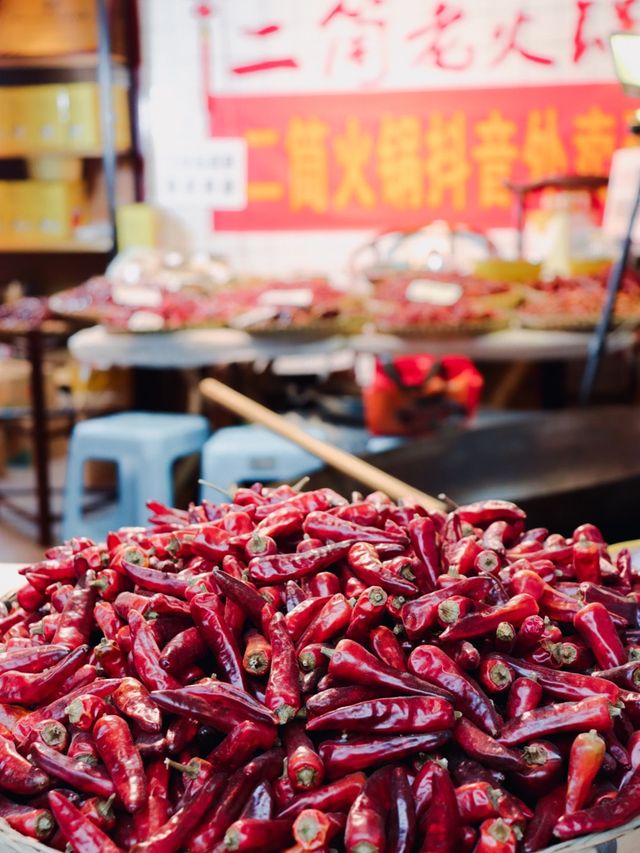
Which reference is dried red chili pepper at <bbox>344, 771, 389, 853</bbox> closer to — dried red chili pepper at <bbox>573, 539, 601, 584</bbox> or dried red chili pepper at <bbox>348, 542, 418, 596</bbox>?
dried red chili pepper at <bbox>348, 542, 418, 596</bbox>

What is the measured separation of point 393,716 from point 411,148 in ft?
21.5

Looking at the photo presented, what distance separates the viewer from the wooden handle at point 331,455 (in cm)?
244

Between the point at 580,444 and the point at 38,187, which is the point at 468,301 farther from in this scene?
the point at 38,187

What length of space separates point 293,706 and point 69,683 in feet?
1.17

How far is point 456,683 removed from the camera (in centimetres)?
126

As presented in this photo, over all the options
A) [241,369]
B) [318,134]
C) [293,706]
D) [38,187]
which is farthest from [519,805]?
[38,187]

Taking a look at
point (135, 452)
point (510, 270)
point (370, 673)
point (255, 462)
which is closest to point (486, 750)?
point (370, 673)

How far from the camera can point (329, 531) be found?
157 cm

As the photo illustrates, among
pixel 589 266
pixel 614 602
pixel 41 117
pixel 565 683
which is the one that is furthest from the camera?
pixel 41 117

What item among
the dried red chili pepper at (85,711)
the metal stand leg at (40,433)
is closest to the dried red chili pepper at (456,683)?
the dried red chili pepper at (85,711)

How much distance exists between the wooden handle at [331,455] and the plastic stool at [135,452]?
1016 mm

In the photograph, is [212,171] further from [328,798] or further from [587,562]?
[328,798]

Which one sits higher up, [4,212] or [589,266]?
[4,212]

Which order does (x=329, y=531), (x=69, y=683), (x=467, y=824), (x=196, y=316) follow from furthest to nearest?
(x=196, y=316) → (x=329, y=531) → (x=69, y=683) → (x=467, y=824)
